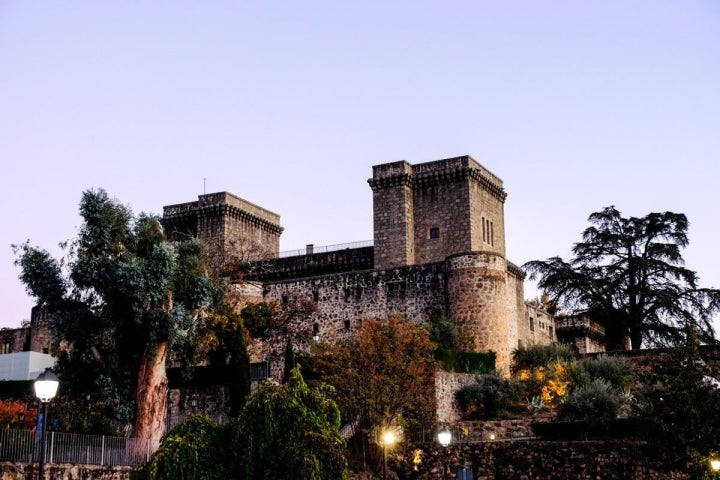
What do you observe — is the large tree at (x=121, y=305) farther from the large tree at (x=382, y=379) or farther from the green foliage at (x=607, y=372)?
the green foliage at (x=607, y=372)

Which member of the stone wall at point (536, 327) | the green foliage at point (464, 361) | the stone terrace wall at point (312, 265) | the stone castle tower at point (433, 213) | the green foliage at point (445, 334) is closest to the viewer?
the green foliage at point (464, 361)

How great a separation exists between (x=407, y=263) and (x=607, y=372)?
40.1 feet

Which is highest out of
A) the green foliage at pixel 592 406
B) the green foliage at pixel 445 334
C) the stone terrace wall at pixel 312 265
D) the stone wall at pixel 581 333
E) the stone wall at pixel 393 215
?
the stone wall at pixel 393 215

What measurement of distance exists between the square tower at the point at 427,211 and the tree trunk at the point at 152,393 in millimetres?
16063

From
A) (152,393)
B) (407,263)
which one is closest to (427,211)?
(407,263)

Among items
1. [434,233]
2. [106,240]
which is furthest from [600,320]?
[106,240]

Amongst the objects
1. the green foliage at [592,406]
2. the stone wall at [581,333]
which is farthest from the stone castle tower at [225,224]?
the green foliage at [592,406]

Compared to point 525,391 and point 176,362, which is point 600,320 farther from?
point 176,362

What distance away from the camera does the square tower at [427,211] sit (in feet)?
155

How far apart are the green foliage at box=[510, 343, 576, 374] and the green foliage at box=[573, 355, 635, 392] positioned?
1.66m

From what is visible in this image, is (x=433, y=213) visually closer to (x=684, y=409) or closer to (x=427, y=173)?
(x=427, y=173)

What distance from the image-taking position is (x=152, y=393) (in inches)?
1319

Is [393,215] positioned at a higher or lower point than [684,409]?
higher

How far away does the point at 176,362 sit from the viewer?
137 feet
